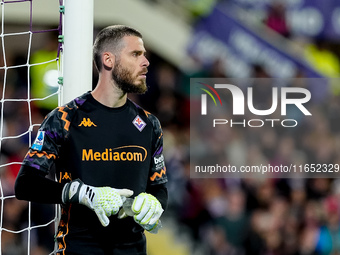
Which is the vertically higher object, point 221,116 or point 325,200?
point 221,116

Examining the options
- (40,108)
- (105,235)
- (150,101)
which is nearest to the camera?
(105,235)

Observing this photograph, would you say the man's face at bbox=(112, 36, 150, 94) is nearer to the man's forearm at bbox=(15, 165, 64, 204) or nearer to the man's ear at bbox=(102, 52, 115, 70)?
the man's ear at bbox=(102, 52, 115, 70)

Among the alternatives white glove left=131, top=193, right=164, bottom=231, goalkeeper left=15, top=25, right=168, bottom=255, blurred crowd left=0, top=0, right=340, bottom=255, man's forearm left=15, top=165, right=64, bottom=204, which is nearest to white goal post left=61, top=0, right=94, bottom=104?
goalkeeper left=15, top=25, right=168, bottom=255

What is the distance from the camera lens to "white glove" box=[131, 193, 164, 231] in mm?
2365

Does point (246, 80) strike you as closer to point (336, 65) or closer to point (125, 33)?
point (336, 65)

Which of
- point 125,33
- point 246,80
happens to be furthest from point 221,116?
point 125,33

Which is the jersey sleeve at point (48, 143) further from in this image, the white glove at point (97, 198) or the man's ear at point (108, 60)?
the man's ear at point (108, 60)

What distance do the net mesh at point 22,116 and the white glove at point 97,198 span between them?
2.57m

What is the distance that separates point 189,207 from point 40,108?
200 cm

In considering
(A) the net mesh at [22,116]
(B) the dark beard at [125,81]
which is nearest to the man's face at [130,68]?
(B) the dark beard at [125,81]

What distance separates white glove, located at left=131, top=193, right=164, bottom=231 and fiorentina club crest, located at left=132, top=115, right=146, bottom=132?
34 cm

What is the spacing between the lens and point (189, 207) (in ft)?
22.6

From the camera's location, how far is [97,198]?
230 cm

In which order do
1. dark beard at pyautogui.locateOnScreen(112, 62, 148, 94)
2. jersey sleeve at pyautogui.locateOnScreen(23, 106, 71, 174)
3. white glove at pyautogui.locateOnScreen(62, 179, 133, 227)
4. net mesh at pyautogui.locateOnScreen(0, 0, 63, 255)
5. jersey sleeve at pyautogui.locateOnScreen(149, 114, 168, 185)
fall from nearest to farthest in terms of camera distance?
white glove at pyautogui.locateOnScreen(62, 179, 133, 227), jersey sleeve at pyautogui.locateOnScreen(23, 106, 71, 174), dark beard at pyautogui.locateOnScreen(112, 62, 148, 94), jersey sleeve at pyautogui.locateOnScreen(149, 114, 168, 185), net mesh at pyautogui.locateOnScreen(0, 0, 63, 255)
